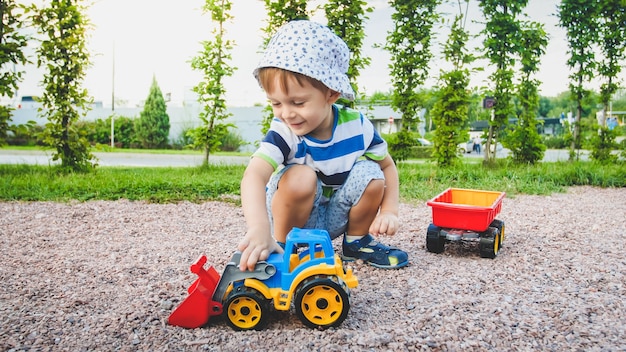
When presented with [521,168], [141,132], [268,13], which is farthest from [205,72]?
[141,132]

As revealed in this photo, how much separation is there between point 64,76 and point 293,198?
17.9ft

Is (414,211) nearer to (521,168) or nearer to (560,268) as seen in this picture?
(560,268)

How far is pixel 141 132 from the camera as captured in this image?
19.8 metres

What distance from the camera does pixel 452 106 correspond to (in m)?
7.30

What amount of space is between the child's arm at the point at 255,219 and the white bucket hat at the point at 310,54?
0.44 m

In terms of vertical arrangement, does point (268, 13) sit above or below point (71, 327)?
above

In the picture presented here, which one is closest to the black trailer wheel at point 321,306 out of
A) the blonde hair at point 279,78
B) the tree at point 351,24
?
the blonde hair at point 279,78

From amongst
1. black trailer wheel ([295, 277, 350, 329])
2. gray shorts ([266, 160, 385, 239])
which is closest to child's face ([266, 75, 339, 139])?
gray shorts ([266, 160, 385, 239])

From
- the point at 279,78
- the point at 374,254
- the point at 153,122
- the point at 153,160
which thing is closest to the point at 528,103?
the point at 374,254

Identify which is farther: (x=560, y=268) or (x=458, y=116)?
(x=458, y=116)

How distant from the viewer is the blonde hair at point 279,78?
2.05 m

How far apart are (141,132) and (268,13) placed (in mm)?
14558

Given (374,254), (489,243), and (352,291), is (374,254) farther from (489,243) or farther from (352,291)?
(489,243)

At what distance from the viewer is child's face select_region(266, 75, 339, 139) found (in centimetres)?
207
